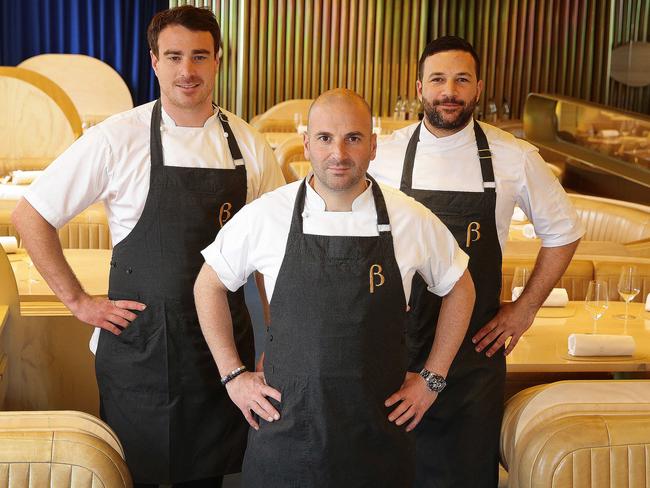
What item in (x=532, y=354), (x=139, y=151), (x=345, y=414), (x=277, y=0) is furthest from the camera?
(x=277, y=0)

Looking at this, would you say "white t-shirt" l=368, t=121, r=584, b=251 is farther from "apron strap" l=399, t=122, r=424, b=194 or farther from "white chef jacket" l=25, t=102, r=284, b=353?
"white chef jacket" l=25, t=102, r=284, b=353

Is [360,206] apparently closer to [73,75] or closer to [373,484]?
[373,484]

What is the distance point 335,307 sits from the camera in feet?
7.36

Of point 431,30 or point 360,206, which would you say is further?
point 431,30

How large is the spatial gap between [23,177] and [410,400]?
3.85 m

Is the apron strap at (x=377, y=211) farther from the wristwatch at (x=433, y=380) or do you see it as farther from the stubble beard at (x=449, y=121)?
the stubble beard at (x=449, y=121)

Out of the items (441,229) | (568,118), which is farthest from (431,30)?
(441,229)

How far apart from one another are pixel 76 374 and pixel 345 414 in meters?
1.83

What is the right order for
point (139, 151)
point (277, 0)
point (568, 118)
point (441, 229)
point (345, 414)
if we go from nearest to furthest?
point (345, 414)
point (441, 229)
point (139, 151)
point (568, 118)
point (277, 0)

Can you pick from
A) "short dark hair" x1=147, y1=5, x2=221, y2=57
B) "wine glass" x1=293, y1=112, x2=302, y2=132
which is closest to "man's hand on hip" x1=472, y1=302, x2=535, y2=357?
"short dark hair" x1=147, y1=5, x2=221, y2=57

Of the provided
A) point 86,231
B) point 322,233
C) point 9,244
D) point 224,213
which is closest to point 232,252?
point 322,233

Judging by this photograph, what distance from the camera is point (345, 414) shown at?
2258 mm

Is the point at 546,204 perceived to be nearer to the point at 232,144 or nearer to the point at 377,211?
the point at 377,211

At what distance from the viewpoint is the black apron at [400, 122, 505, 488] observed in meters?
2.83
